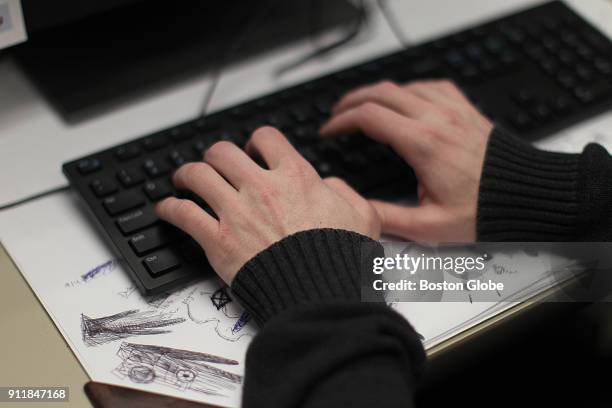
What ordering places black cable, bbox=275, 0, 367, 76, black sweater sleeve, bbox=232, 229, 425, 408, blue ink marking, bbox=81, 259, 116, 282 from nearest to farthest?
black sweater sleeve, bbox=232, 229, 425, 408 < blue ink marking, bbox=81, 259, 116, 282 < black cable, bbox=275, 0, 367, 76

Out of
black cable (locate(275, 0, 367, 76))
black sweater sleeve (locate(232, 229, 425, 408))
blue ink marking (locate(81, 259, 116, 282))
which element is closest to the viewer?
black sweater sleeve (locate(232, 229, 425, 408))

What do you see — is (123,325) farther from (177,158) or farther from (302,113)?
(302,113)

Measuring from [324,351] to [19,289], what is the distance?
0.25 metres

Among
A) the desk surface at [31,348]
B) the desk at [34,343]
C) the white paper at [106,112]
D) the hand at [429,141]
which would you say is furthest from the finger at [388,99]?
the desk surface at [31,348]

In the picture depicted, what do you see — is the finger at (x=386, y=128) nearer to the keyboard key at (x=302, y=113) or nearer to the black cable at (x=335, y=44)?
the keyboard key at (x=302, y=113)

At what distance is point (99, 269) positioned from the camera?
1.93 feet

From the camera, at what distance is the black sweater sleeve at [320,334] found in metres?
0.48

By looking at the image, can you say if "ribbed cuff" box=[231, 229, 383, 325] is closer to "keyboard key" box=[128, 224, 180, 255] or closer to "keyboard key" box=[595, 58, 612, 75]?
"keyboard key" box=[128, 224, 180, 255]

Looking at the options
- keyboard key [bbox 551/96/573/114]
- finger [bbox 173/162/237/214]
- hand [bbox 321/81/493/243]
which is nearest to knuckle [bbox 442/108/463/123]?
hand [bbox 321/81/493/243]

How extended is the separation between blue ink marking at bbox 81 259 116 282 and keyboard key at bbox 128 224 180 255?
A: 27 mm

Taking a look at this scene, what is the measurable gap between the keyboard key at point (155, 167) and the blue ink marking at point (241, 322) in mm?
146

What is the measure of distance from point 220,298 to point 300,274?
79mm

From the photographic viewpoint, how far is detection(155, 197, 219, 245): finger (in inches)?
22.1

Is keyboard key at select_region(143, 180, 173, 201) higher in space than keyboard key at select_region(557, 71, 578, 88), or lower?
higher
